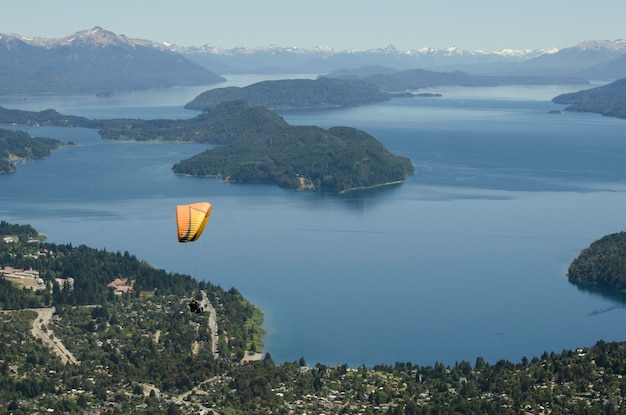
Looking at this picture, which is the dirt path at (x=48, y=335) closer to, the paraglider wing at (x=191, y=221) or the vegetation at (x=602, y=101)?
the paraglider wing at (x=191, y=221)

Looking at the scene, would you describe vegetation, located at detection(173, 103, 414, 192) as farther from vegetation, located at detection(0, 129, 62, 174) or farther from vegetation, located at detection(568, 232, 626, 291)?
vegetation, located at detection(568, 232, 626, 291)

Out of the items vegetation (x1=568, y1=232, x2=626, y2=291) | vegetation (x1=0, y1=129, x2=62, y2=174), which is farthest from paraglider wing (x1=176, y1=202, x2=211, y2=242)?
vegetation (x1=0, y1=129, x2=62, y2=174)

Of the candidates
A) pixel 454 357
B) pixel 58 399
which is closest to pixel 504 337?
pixel 454 357

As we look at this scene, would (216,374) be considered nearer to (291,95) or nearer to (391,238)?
(391,238)

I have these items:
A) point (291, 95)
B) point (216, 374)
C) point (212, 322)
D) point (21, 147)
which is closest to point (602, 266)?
point (212, 322)

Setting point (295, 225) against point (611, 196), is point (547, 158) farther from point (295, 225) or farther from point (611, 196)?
point (295, 225)

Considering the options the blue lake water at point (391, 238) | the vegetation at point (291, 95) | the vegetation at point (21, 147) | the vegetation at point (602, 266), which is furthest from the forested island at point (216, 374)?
the vegetation at point (291, 95)

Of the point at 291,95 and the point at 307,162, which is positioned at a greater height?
the point at 291,95
